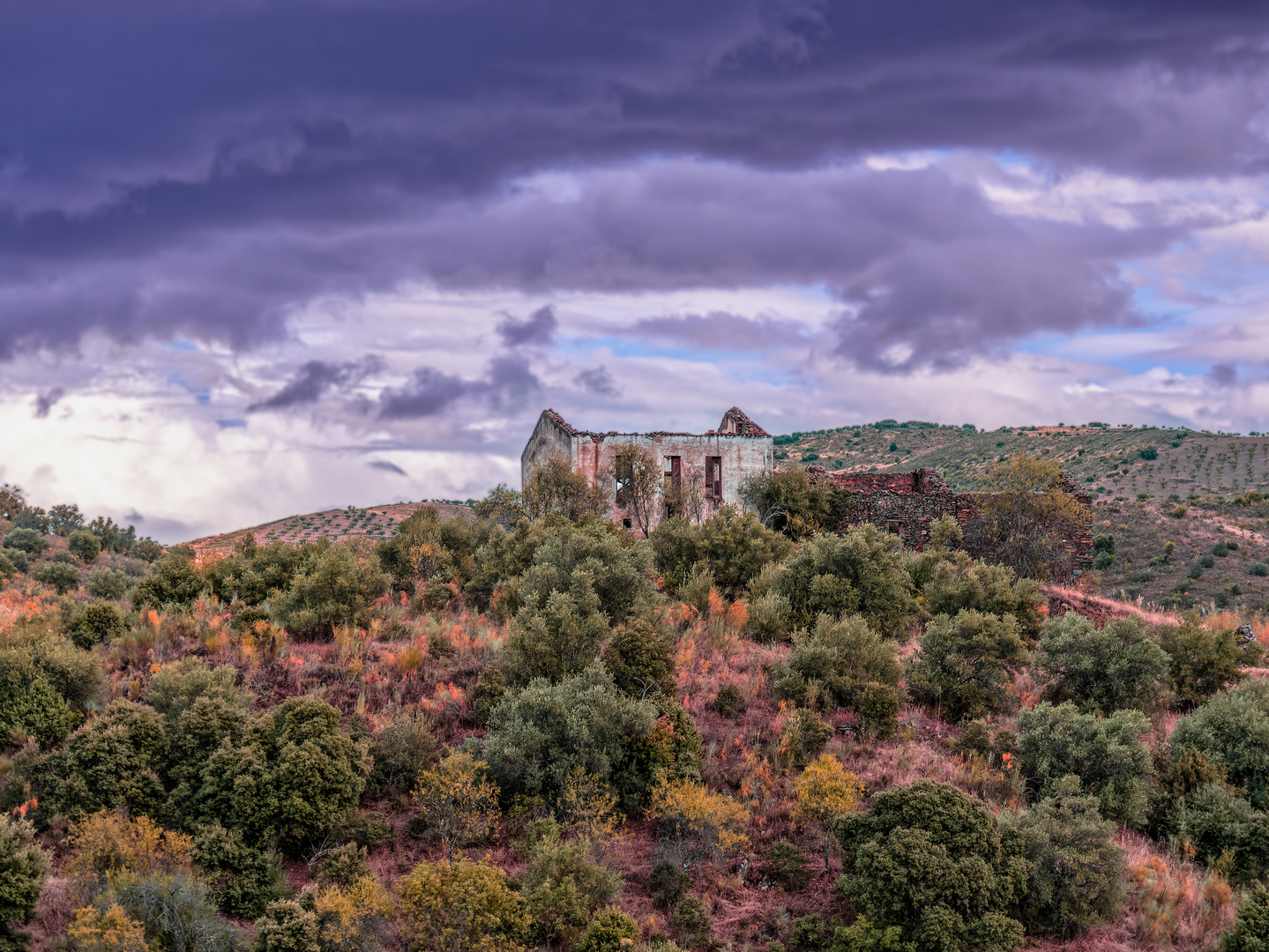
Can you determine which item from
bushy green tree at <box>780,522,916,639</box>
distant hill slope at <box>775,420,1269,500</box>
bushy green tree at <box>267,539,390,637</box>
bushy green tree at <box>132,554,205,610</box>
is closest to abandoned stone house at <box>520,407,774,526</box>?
bushy green tree at <box>780,522,916,639</box>

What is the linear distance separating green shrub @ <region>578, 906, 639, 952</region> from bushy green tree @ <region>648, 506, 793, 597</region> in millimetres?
11179

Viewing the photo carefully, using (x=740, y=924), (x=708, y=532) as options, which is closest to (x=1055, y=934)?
(x=740, y=924)

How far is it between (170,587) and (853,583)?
13.7m

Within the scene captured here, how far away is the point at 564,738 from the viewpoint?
1071 centimetres

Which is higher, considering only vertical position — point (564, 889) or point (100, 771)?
point (100, 771)

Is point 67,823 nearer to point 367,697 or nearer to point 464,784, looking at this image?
point 367,697

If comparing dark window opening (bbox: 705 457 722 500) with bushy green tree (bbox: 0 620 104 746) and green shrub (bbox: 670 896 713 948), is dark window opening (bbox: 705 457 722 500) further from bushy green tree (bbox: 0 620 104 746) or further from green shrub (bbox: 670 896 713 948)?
green shrub (bbox: 670 896 713 948)

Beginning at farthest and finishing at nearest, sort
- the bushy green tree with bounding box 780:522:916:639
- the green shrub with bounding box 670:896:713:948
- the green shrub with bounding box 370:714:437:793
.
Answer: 1. the bushy green tree with bounding box 780:522:916:639
2. the green shrub with bounding box 370:714:437:793
3. the green shrub with bounding box 670:896:713:948

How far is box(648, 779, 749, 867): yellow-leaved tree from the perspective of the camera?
31.7 ft

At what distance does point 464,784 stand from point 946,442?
81.2 meters

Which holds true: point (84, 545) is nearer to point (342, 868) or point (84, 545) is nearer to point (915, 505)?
point (915, 505)

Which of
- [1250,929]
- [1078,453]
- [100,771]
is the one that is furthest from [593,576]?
[1078,453]

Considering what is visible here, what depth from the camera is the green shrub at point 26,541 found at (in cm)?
3683

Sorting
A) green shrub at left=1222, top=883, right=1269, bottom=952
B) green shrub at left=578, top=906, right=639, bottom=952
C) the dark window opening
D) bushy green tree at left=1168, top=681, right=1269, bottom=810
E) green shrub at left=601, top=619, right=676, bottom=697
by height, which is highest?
the dark window opening
